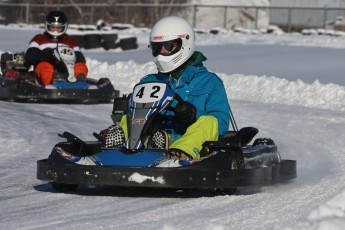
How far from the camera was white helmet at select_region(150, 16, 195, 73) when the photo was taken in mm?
8031

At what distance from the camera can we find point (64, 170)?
710cm

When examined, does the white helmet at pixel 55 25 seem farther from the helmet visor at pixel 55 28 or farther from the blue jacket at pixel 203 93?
the blue jacket at pixel 203 93

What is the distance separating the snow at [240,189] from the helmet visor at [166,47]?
44.1 inches

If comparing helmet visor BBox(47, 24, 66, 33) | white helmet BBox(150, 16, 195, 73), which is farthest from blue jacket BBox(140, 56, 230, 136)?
helmet visor BBox(47, 24, 66, 33)

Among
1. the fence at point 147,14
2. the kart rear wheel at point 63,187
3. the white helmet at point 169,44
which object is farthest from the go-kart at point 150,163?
the fence at point 147,14

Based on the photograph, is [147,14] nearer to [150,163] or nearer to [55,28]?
[55,28]

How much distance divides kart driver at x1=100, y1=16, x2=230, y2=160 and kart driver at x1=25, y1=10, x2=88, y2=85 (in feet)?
22.5

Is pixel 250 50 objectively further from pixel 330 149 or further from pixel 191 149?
pixel 191 149

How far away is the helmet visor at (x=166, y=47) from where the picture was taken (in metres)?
8.04

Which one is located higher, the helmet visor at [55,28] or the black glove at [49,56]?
the helmet visor at [55,28]

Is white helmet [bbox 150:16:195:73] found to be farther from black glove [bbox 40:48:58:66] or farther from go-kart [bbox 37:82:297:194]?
black glove [bbox 40:48:58:66]

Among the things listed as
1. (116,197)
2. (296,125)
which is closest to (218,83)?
(116,197)

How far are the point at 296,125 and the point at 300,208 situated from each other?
5.79m

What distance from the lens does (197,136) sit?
7.37 m
